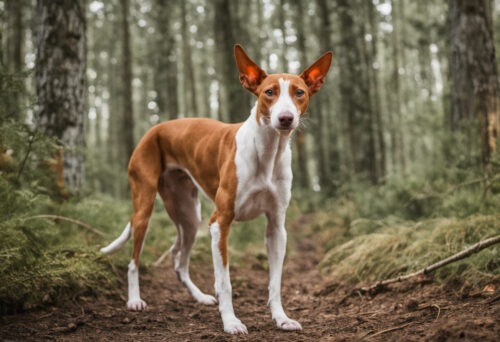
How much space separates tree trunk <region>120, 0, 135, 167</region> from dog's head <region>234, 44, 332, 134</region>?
893 cm

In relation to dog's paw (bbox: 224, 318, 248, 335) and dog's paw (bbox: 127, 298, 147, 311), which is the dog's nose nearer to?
dog's paw (bbox: 224, 318, 248, 335)

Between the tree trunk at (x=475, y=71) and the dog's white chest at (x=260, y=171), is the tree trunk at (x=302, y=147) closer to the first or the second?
the tree trunk at (x=475, y=71)

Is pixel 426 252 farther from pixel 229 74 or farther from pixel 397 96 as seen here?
pixel 397 96

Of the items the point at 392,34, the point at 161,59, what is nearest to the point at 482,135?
the point at 161,59

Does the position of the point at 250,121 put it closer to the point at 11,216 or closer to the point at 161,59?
the point at 11,216

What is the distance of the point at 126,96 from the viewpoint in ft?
41.9

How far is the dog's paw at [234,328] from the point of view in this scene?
3088mm

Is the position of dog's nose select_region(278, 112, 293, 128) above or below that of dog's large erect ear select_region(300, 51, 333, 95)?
below

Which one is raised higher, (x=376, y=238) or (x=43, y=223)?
(x=43, y=223)

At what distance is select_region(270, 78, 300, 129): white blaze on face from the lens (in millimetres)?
2916

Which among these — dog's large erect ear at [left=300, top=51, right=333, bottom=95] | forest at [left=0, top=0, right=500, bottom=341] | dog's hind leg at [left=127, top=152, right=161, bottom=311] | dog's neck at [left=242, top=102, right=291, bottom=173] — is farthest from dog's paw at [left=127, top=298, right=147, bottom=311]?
dog's large erect ear at [left=300, top=51, right=333, bottom=95]

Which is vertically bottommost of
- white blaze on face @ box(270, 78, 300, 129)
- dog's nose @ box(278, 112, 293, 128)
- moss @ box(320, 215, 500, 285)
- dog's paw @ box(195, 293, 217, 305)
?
dog's paw @ box(195, 293, 217, 305)

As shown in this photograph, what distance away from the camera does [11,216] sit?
361cm

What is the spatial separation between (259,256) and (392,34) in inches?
827
